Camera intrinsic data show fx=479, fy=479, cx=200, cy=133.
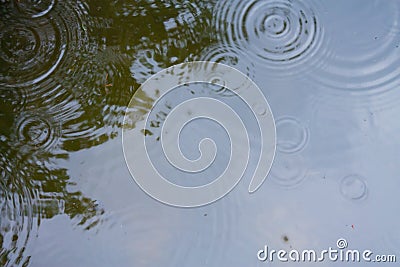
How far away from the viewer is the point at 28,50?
1726 millimetres

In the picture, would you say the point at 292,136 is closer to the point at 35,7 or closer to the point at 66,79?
the point at 66,79

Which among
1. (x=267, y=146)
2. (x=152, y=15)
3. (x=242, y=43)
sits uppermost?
(x=152, y=15)

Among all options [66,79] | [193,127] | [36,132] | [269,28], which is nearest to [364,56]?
[269,28]

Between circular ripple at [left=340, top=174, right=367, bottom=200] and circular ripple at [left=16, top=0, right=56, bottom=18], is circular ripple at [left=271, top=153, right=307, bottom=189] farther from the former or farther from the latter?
circular ripple at [left=16, top=0, right=56, bottom=18]

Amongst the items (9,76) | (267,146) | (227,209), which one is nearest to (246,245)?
(227,209)

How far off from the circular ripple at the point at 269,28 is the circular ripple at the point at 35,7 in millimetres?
626

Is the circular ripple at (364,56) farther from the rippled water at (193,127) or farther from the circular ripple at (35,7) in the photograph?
the circular ripple at (35,7)

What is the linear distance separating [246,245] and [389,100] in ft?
2.31

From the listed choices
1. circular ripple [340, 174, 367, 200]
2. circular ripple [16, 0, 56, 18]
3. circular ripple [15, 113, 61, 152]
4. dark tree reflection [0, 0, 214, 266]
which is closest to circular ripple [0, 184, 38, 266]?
dark tree reflection [0, 0, 214, 266]

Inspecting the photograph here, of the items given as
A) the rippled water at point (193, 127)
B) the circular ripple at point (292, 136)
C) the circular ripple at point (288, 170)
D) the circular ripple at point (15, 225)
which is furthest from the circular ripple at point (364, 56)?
the circular ripple at point (15, 225)

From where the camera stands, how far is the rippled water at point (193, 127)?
1563 millimetres

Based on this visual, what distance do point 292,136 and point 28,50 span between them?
99 centimetres

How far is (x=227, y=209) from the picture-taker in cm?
158

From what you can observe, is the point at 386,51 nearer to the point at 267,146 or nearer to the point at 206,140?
the point at 267,146
